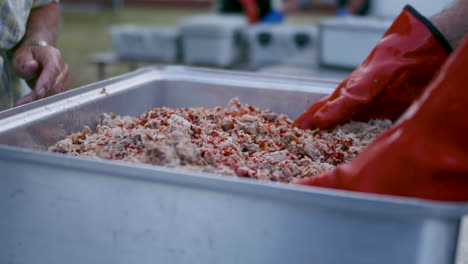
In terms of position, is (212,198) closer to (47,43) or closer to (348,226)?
(348,226)

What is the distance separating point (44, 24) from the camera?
1599mm

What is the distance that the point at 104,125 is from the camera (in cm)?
123

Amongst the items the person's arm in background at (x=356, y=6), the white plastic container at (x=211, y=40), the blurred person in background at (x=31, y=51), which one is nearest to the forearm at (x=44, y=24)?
the blurred person in background at (x=31, y=51)

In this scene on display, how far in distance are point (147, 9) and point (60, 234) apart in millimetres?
14314

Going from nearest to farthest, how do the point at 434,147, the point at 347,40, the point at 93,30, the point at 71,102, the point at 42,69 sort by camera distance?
the point at 434,147
the point at 71,102
the point at 42,69
the point at 347,40
the point at 93,30

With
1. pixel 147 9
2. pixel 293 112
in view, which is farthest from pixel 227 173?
pixel 147 9

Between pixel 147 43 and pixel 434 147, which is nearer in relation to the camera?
pixel 434 147

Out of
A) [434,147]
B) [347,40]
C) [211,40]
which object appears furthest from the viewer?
[211,40]

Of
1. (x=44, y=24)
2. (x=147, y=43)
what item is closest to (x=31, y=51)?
(x=44, y=24)

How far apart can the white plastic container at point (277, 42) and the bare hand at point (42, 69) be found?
2789mm

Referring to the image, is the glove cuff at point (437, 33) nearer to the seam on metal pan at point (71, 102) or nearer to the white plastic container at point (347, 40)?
the seam on metal pan at point (71, 102)

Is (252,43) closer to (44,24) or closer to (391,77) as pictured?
(44,24)

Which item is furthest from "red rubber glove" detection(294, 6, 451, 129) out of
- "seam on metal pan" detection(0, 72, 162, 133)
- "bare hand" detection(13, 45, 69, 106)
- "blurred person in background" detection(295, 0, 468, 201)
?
"bare hand" detection(13, 45, 69, 106)

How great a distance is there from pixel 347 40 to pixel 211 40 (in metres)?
1.87
